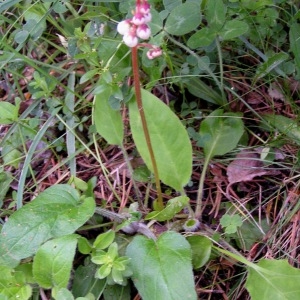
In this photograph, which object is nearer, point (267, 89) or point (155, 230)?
point (155, 230)

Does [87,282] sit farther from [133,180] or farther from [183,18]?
[183,18]

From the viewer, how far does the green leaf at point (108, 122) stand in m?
1.55

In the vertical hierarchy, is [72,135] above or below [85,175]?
above

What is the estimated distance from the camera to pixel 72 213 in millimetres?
1348

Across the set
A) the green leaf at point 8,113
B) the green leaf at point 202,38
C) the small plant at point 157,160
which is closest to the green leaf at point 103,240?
the small plant at point 157,160

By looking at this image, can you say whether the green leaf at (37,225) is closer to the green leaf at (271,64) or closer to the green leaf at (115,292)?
the green leaf at (115,292)

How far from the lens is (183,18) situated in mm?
1442

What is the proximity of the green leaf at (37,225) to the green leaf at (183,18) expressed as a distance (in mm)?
525

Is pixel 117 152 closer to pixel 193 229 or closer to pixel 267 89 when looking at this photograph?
pixel 193 229

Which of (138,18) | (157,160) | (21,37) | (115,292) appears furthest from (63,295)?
(21,37)

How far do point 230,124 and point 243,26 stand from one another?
0.30 m

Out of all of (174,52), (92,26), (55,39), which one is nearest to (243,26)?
(174,52)

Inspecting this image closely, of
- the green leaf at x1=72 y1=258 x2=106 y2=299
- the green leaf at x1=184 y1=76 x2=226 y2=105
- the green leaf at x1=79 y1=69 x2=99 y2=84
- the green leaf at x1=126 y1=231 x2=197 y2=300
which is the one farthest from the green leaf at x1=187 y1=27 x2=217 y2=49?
the green leaf at x1=72 y1=258 x2=106 y2=299

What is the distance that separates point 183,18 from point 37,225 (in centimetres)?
68
